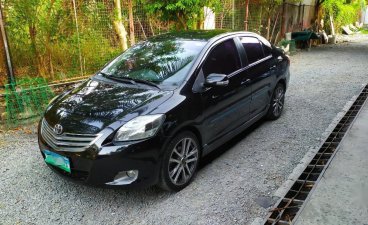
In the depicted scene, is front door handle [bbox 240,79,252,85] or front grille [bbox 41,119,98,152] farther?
front door handle [bbox 240,79,252,85]

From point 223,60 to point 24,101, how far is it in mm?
3622

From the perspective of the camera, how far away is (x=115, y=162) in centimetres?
325

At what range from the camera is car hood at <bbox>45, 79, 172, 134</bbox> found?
11.2 feet

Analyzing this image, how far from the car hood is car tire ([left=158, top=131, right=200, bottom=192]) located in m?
0.48

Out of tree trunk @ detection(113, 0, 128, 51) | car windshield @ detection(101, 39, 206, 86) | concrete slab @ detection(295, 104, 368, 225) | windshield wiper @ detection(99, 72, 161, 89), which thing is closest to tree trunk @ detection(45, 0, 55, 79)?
tree trunk @ detection(113, 0, 128, 51)

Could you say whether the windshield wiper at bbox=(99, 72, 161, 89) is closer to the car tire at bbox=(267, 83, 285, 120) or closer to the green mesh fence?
the green mesh fence

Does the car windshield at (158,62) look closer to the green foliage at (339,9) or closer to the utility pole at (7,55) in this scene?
the utility pole at (7,55)

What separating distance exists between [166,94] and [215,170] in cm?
126

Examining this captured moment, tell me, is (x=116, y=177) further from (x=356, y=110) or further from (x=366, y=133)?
(x=356, y=110)

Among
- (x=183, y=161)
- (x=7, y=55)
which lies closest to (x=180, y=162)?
(x=183, y=161)

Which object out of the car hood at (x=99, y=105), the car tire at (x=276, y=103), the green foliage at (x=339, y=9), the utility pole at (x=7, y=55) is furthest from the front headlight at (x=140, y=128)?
the green foliage at (x=339, y=9)

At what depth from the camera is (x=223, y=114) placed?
435cm

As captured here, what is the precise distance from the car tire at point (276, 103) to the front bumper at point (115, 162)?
10.0ft

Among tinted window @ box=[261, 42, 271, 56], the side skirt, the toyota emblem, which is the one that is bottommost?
the side skirt
